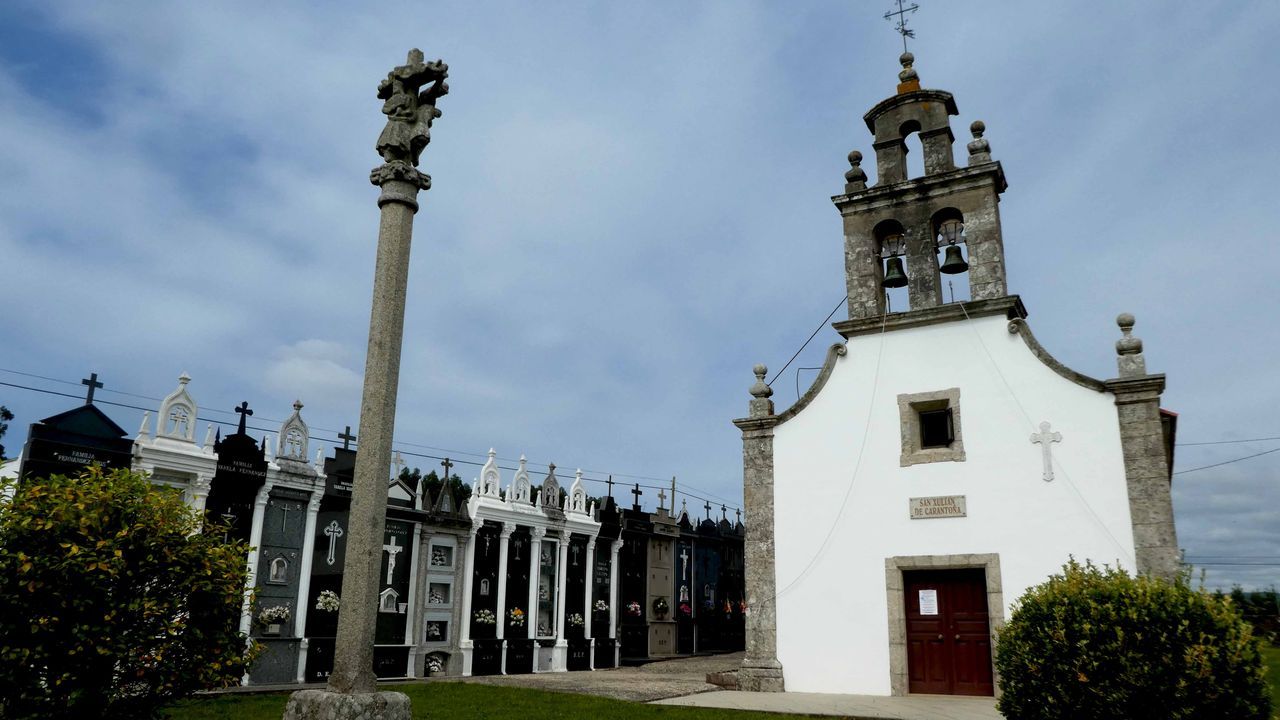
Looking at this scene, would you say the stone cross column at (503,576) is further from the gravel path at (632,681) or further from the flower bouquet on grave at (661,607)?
the flower bouquet on grave at (661,607)

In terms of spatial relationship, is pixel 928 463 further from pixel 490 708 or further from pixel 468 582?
pixel 468 582

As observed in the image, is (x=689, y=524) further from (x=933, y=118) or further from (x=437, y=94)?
(x=437, y=94)

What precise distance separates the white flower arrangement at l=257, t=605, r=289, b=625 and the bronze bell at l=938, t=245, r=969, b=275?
15.4 m

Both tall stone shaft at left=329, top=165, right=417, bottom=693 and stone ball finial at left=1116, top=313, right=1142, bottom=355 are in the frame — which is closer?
tall stone shaft at left=329, top=165, right=417, bottom=693

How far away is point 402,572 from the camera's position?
21062mm

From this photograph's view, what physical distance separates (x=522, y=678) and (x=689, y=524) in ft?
41.4

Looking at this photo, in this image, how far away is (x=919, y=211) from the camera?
16406 millimetres

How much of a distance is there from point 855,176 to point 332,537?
46.5 feet

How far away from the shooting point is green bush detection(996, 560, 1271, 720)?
26.0 feet

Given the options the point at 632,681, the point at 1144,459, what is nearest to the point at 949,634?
the point at 1144,459

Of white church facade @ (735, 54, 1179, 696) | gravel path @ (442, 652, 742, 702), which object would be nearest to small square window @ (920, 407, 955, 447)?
white church facade @ (735, 54, 1179, 696)

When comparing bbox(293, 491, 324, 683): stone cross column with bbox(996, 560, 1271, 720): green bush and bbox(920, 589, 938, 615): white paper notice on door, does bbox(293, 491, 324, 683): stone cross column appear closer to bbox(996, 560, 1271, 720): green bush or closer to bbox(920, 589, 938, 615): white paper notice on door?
bbox(920, 589, 938, 615): white paper notice on door

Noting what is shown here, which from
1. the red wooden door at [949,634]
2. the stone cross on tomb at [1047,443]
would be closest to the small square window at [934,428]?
the stone cross on tomb at [1047,443]

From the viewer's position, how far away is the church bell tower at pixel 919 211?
51.5 ft
